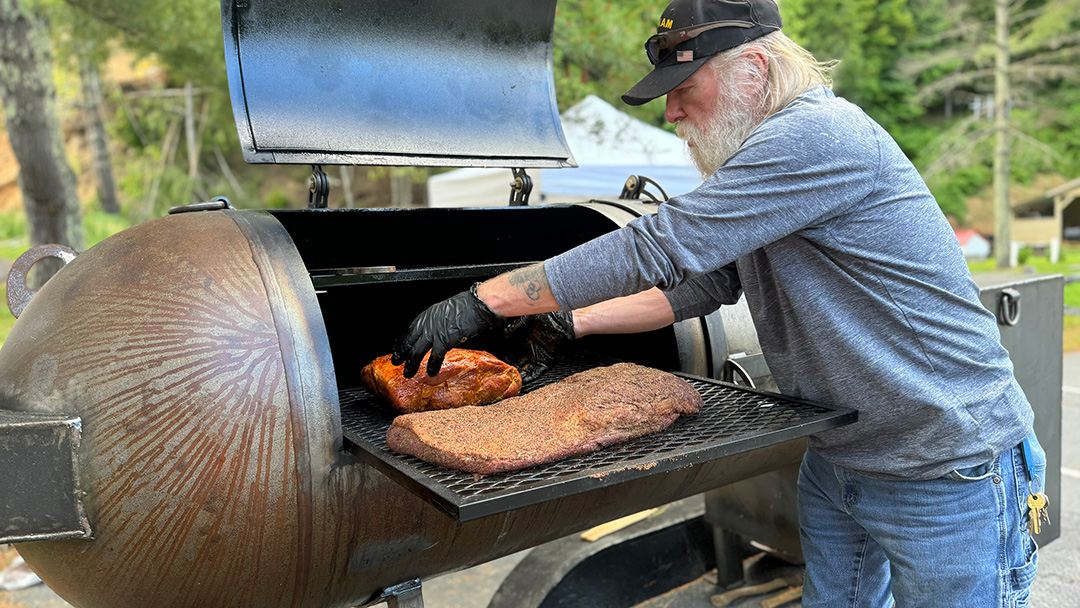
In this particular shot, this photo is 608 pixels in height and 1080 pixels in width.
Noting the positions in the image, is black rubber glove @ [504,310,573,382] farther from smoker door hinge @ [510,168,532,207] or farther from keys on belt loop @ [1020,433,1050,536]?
keys on belt loop @ [1020,433,1050,536]

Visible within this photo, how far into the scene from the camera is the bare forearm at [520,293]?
155 cm

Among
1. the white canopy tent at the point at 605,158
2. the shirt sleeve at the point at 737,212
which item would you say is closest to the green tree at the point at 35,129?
the white canopy tent at the point at 605,158

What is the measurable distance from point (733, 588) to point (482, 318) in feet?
7.53

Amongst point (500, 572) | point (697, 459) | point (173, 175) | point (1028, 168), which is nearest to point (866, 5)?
point (1028, 168)

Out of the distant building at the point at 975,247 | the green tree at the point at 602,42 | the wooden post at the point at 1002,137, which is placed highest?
A: the green tree at the point at 602,42

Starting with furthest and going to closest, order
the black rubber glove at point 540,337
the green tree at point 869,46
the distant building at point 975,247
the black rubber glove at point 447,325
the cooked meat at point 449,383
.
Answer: the green tree at point 869,46 → the distant building at point 975,247 → the black rubber glove at point 540,337 → the cooked meat at point 449,383 → the black rubber glove at point 447,325

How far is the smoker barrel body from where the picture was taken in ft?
4.50

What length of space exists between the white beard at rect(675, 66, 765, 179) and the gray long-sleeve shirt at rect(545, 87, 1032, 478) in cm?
15

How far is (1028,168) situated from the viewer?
2361 cm

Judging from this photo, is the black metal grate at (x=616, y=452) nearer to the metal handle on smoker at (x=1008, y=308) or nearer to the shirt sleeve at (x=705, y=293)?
the shirt sleeve at (x=705, y=293)

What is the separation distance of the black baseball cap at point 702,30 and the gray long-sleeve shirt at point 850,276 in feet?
0.67

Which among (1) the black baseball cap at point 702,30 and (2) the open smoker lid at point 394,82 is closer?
(1) the black baseball cap at point 702,30

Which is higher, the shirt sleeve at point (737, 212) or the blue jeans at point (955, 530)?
the shirt sleeve at point (737, 212)

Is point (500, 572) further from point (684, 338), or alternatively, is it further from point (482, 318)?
point (482, 318)
